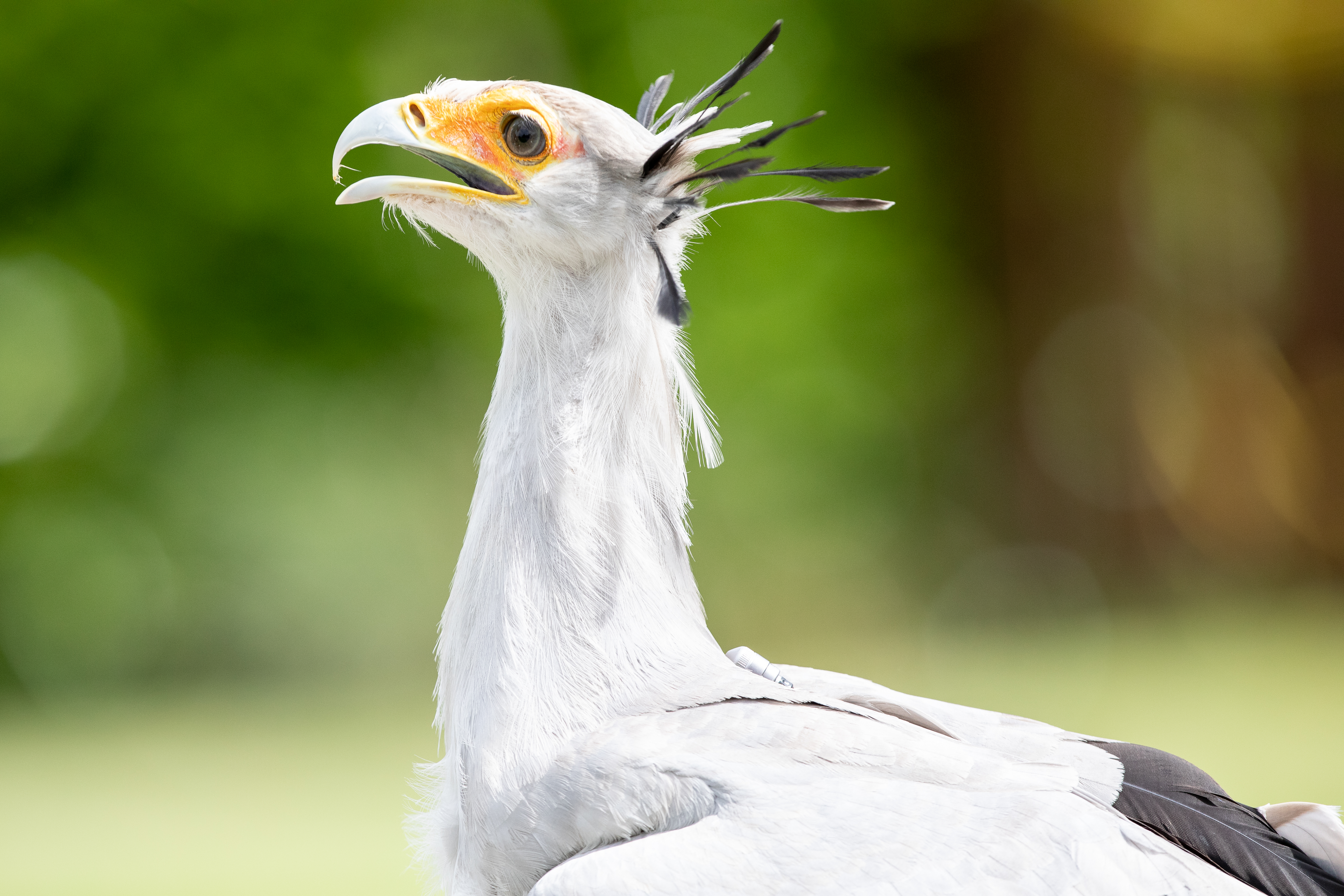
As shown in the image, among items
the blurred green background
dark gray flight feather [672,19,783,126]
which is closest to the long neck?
dark gray flight feather [672,19,783,126]

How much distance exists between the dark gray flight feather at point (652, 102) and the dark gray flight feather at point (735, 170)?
0.35 metres

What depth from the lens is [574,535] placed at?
5.15ft

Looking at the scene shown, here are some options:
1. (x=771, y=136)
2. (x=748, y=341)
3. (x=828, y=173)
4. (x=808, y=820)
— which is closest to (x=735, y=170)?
(x=771, y=136)

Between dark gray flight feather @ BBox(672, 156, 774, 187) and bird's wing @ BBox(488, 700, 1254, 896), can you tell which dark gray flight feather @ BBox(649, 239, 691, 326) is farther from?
bird's wing @ BBox(488, 700, 1254, 896)

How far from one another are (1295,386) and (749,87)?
305 cm

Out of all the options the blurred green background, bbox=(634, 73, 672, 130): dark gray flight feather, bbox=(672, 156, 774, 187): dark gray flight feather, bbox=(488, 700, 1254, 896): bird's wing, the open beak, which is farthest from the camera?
the blurred green background

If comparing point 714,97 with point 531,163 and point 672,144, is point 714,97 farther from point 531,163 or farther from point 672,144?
point 531,163

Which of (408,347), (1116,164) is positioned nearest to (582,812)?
(408,347)

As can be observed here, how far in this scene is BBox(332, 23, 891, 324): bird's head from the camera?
63.6 inches

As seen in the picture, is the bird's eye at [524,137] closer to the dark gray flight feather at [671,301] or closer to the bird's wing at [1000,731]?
the dark gray flight feather at [671,301]

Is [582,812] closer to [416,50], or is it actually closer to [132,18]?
[416,50]

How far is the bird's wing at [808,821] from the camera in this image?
1.29 m

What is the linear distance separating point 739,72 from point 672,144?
17cm

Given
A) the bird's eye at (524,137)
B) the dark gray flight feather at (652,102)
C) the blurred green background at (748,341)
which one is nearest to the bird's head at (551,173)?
the bird's eye at (524,137)
